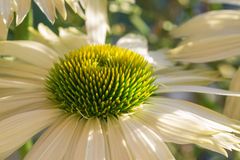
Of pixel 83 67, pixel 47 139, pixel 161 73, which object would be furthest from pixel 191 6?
pixel 47 139

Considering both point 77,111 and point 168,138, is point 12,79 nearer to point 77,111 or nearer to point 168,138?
point 77,111

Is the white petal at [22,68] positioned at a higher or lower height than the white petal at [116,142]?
higher

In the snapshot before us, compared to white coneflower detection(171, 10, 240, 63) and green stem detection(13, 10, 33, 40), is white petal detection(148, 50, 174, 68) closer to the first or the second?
white coneflower detection(171, 10, 240, 63)

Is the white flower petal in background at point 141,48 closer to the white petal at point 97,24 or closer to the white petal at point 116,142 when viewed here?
the white petal at point 97,24

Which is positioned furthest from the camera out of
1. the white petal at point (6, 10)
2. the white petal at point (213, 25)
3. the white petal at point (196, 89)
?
the white petal at point (213, 25)

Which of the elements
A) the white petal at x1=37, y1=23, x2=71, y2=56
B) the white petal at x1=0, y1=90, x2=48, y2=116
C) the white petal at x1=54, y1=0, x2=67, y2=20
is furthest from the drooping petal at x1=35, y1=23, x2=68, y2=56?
the white petal at x1=54, y1=0, x2=67, y2=20

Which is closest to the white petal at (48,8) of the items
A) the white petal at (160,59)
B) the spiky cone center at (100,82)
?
the spiky cone center at (100,82)
